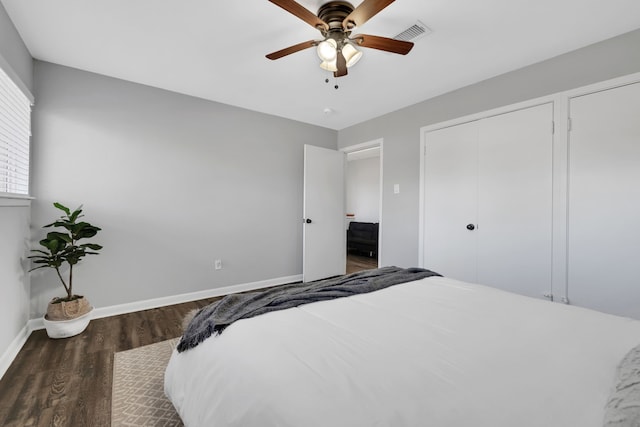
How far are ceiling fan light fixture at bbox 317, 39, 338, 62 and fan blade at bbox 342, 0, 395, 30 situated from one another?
0.19 m

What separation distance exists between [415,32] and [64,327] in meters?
3.57

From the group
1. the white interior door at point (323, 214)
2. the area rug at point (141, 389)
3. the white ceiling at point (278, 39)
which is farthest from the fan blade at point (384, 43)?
the area rug at point (141, 389)

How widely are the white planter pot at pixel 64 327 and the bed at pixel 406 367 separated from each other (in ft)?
5.28

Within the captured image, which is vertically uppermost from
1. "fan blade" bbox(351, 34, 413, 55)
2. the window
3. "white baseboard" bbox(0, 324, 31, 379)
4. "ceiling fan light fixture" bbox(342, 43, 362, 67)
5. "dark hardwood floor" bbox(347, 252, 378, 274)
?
"ceiling fan light fixture" bbox(342, 43, 362, 67)

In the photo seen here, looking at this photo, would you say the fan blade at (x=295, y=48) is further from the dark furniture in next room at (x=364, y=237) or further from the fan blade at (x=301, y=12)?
the dark furniture in next room at (x=364, y=237)

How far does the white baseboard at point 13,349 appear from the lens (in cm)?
179

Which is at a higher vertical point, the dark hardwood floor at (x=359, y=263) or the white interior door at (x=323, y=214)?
the white interior door at (x=323, y=214)

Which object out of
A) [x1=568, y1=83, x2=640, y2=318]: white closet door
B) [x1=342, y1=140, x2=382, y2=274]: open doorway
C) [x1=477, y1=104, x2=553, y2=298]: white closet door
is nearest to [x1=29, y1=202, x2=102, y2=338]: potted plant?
[x1=477, y1=104, x2=553, y2=298]: white closet door

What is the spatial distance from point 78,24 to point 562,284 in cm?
423

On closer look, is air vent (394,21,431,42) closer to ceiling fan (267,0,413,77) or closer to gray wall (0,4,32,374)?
ceiling fan (267,0,413,77)

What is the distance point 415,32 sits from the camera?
1.99 meters

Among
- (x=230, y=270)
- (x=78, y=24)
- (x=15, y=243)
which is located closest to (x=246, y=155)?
(x=230, y=270)

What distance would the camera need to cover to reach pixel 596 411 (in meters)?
0.70

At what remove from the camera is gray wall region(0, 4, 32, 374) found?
71.8 inches
